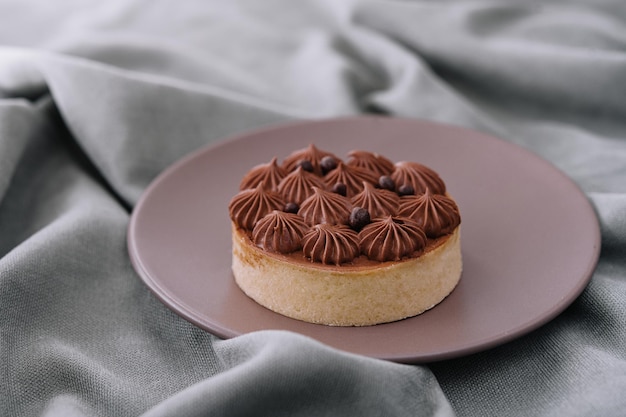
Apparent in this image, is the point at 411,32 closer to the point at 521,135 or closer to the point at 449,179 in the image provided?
the point at 521,135

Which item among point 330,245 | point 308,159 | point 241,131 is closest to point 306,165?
point 308,159

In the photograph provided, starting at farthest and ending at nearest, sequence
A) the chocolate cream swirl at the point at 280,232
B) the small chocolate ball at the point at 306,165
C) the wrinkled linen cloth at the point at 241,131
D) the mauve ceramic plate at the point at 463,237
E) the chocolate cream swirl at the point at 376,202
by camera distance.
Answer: the small chocolate ball at the point at 306,165 → the chocolate cream swirl at the point at 376,202 → the chocolate cream swirl at the point at 280,232 → the mauve ceramic plate at the point at 463,237 → the wrinkled linen cloth at the point at 241,131

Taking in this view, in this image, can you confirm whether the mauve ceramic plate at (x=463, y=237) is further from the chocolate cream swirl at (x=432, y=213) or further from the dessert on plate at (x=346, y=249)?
the chocolate cream swirl at (x=432, y=213)

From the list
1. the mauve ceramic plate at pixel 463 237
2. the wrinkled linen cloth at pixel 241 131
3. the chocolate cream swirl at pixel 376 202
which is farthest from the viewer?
the chocolate cream swirl at pixel 376 202

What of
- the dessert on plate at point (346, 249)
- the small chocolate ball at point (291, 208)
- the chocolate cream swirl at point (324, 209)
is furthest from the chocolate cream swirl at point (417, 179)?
the small chocolate ball at point (291, 208)

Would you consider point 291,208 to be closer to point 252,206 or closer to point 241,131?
point 252,206

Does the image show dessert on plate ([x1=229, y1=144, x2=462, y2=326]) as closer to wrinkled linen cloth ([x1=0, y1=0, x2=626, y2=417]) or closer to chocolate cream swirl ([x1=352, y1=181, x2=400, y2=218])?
chocolate cream swirl ([x1=352, y1=181, x2=400, y2=218])

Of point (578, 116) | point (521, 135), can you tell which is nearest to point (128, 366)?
point (521, 135)
